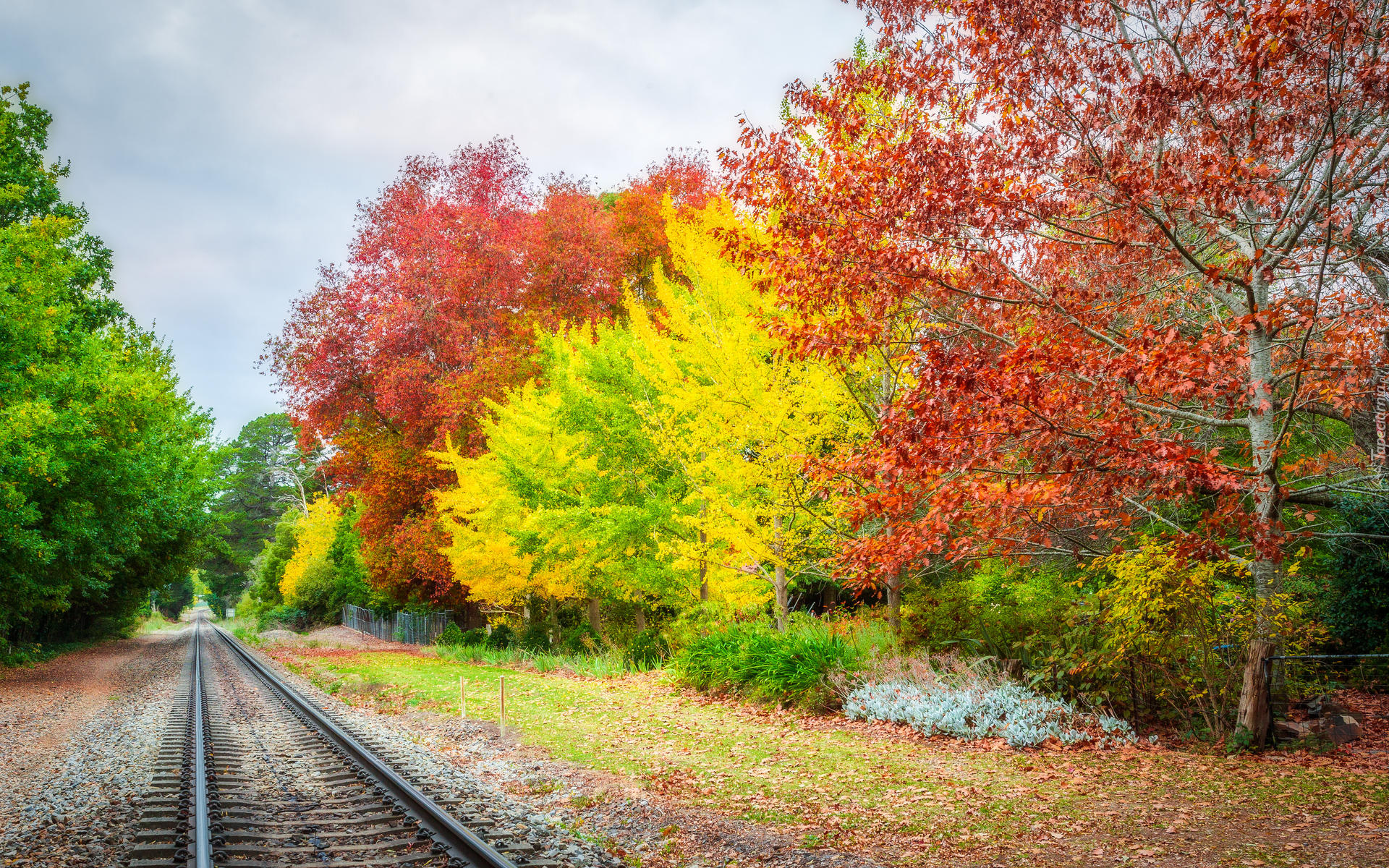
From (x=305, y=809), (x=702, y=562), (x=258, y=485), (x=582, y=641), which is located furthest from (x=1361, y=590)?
(x=258, y=485)

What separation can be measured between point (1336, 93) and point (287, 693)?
1941 cm

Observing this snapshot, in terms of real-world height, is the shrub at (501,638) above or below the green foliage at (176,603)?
above

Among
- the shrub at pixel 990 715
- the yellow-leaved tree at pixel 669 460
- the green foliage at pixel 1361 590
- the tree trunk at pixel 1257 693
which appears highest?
the yellow-leaved tree at pixel 669 460

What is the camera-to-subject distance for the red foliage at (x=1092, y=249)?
706 cm

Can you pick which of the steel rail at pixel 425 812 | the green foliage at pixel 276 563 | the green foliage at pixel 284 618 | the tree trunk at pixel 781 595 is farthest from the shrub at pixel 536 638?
the green foliage at pixel 276 563

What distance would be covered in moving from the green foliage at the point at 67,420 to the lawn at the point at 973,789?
13136mm

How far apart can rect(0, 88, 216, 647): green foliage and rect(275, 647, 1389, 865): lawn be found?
13.1 m

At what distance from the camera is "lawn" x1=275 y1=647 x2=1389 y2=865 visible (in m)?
6.56

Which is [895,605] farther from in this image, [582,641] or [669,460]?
[582,641]

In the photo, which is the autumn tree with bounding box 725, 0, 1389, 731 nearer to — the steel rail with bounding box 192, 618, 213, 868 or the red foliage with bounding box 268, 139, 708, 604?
the steel rail with bounding box 192, 618, 213, 868

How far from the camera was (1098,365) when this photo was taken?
7273 mm

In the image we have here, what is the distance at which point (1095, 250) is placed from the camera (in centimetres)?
978

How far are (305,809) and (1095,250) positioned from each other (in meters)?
9.98

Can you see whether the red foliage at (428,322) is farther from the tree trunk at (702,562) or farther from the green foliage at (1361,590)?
the green foliage at (1361,590)
